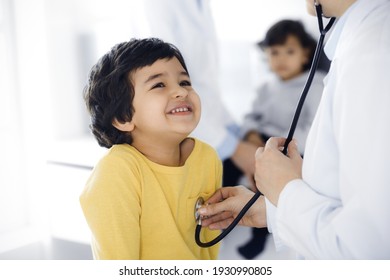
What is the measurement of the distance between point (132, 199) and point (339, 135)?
15.7 inches

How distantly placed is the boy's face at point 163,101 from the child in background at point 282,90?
0.23 metres

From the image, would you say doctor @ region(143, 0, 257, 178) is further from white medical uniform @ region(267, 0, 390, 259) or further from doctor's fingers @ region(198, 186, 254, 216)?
white medical uniform @ region(267, 0, 390, 259)

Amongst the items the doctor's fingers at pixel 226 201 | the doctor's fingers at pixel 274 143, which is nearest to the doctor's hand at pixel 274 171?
the doctor's fingers at pixel 274 143

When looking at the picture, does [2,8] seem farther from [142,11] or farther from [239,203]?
[239,203]

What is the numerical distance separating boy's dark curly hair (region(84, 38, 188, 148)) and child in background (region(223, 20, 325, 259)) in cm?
24

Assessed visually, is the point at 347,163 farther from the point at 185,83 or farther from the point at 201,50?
the point at 201,50

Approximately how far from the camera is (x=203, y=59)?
102cm

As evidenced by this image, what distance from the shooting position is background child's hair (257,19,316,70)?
0.99m

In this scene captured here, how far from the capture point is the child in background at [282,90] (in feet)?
3.22

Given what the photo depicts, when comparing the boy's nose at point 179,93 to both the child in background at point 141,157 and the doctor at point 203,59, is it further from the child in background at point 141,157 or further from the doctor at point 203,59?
the doctor at point 203,59
